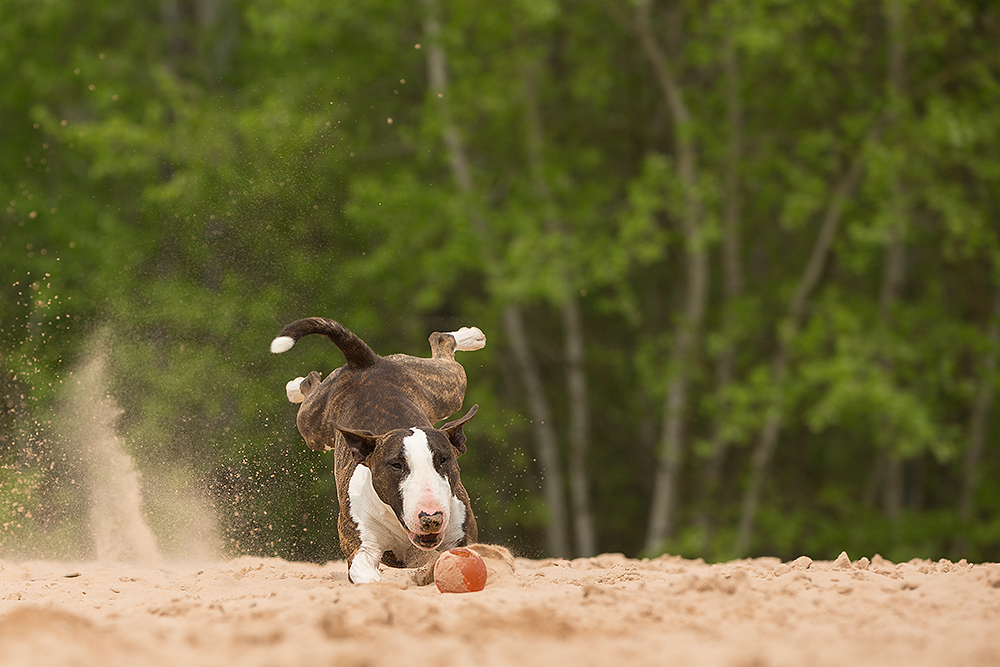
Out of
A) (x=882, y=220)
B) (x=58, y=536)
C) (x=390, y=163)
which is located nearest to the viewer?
(x=58, y=536)

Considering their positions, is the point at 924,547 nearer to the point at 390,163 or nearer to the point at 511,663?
the point at 390,163

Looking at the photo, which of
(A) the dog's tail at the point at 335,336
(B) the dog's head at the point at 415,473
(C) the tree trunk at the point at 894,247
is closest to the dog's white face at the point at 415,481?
(B) the dog's head at the point at 415,473

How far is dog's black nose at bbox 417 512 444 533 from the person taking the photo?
4.84m

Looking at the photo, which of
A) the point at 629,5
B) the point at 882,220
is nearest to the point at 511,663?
the point at 882,220

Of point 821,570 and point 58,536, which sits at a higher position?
point 58,536

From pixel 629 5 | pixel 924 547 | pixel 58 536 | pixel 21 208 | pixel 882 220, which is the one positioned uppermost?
pixel 629 5

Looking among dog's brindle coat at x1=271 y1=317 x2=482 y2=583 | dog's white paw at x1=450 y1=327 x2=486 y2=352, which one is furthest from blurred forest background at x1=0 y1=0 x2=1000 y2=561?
dog's brindle coat at x1=271 y1=317 x2=482 y2=583

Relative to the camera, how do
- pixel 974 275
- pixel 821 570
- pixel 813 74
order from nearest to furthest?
pixel 821 570
pixel 813 74
pixel 974 275

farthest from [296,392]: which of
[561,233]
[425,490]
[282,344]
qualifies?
[561,233]

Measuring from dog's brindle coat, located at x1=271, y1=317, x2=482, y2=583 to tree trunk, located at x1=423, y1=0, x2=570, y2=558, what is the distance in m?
8.10

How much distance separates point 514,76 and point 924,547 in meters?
8.69

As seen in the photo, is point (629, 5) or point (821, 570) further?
point (629, 5)

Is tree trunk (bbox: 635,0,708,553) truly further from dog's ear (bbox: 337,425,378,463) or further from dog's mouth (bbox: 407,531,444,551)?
dog's mouth (bbox: 407,531,444,551)

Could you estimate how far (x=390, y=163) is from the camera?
55.0ft
